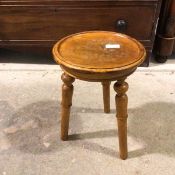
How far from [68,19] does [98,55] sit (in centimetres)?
64

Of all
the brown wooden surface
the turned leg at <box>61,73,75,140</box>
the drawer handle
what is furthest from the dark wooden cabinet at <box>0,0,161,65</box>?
the turned leg at <box>61,73,75,140</box>

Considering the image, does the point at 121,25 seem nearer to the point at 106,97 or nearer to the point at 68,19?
the point at 68,19

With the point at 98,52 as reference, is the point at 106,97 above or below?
below

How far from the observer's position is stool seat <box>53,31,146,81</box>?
0.85 meters

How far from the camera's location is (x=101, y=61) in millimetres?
886

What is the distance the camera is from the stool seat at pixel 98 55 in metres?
0.85

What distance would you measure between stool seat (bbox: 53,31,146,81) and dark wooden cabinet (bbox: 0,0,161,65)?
17.6 inches

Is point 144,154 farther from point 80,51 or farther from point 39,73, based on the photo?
point 39,73

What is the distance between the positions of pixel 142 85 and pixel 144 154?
503 mm

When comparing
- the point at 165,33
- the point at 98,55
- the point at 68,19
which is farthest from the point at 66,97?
the point at 165,33

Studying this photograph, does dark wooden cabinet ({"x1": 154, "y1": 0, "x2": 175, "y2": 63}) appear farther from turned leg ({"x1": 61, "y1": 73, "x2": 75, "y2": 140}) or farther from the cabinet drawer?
turned leg ({"x1": 61, "y1": 73, "x2": 75, "y2": 140})

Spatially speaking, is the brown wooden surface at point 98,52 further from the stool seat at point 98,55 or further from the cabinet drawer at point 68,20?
the cabinet drawer at point 68,20

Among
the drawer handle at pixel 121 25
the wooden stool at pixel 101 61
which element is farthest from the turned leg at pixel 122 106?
the drawer handle at pixel 121 25

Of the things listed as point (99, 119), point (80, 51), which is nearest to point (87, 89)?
point (99, 119)
